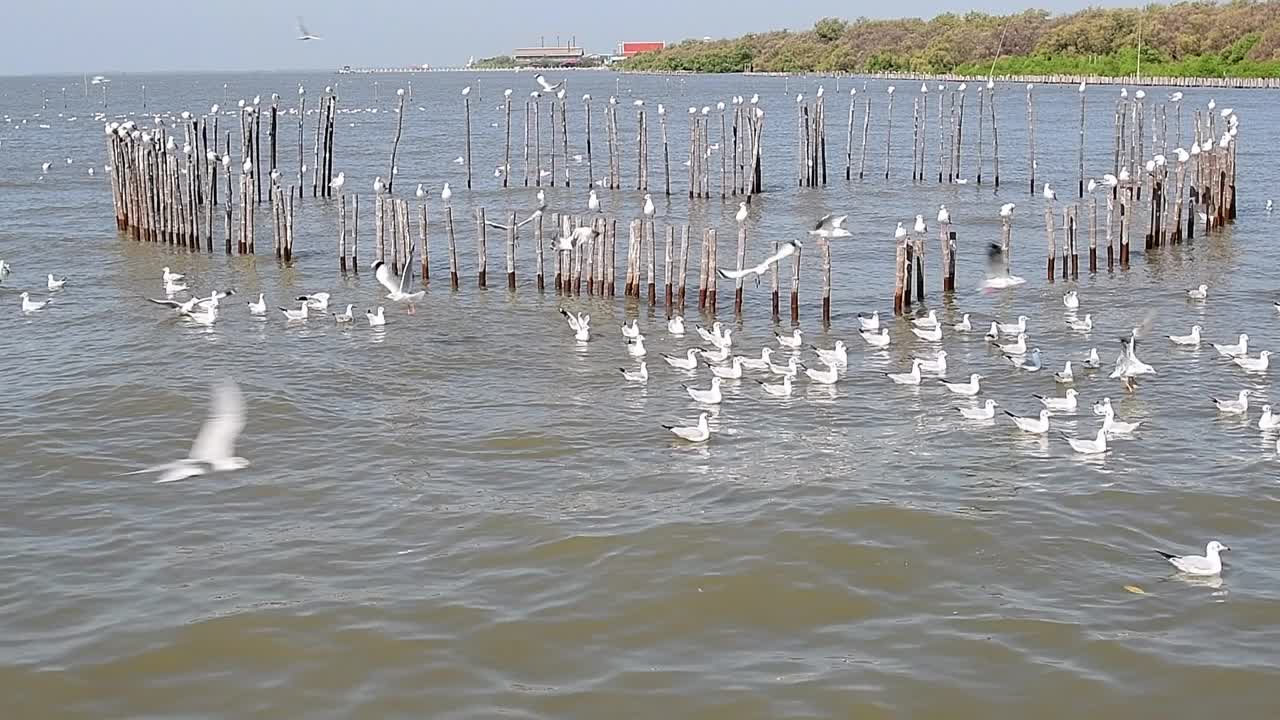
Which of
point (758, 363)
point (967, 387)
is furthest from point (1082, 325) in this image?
point (758, 363)

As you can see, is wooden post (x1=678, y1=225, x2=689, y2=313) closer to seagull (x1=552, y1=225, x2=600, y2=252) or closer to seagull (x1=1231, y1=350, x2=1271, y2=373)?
seagull (x1=552, y1=225, x2=600, y2=252)

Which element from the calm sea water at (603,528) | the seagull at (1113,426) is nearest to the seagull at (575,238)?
the calm sea water at (603,528)

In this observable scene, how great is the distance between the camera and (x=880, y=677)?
9.11 m

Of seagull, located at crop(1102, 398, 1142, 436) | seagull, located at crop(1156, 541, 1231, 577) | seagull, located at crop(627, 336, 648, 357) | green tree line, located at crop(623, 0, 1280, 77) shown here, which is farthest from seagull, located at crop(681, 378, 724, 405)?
green tree line, located at crop(623, 0, 1280, 77)

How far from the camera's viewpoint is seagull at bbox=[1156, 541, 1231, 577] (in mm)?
10523

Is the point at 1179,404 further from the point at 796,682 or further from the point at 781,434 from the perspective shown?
the point at 796,682

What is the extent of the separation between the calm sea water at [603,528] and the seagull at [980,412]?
220 mm

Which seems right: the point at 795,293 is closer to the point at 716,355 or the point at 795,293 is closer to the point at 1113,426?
the point at 716,355

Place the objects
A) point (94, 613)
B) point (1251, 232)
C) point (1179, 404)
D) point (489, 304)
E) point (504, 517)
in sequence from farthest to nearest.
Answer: point (1251, 232)
point (489, 304)
point (1179, 404)
point (504, 517)
point (94, 613)

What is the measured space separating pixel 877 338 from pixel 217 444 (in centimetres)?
878

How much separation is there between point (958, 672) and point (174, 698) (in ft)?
17.1

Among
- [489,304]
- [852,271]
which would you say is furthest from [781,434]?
[852,271]

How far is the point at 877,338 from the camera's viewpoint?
18594 mm

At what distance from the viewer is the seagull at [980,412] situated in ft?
48.9
